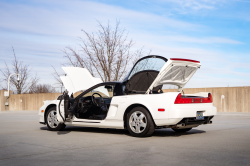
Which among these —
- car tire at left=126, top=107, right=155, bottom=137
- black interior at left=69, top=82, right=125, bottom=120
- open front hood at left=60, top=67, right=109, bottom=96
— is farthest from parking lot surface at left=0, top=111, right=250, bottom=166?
open front hood at left=60, top=67, right=109, bottom=96

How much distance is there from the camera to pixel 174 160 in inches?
183

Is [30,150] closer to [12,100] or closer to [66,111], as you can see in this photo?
[66,111]

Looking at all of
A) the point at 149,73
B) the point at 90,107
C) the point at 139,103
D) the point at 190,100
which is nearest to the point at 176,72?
the point at 149,73

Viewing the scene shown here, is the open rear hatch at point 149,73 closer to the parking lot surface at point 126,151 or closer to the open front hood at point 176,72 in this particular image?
the open front hood at point 176,72

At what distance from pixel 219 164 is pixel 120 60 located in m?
19.3

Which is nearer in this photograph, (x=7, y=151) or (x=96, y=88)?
(x=7, y=151)

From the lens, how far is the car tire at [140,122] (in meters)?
7.14

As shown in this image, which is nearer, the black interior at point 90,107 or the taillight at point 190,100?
the taillight at point 190,100

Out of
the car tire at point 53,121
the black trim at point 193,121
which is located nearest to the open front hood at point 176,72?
the black trim at point 193,121

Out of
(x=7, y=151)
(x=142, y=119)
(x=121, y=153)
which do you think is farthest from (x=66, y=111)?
(x=121, y=153)

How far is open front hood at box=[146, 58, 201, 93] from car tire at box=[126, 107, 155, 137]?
61 cm

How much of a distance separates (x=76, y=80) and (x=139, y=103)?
278 cm

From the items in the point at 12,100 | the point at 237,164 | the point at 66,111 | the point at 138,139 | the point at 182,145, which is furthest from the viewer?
the point at 12,100

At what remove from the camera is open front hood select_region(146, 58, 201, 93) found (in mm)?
7258
